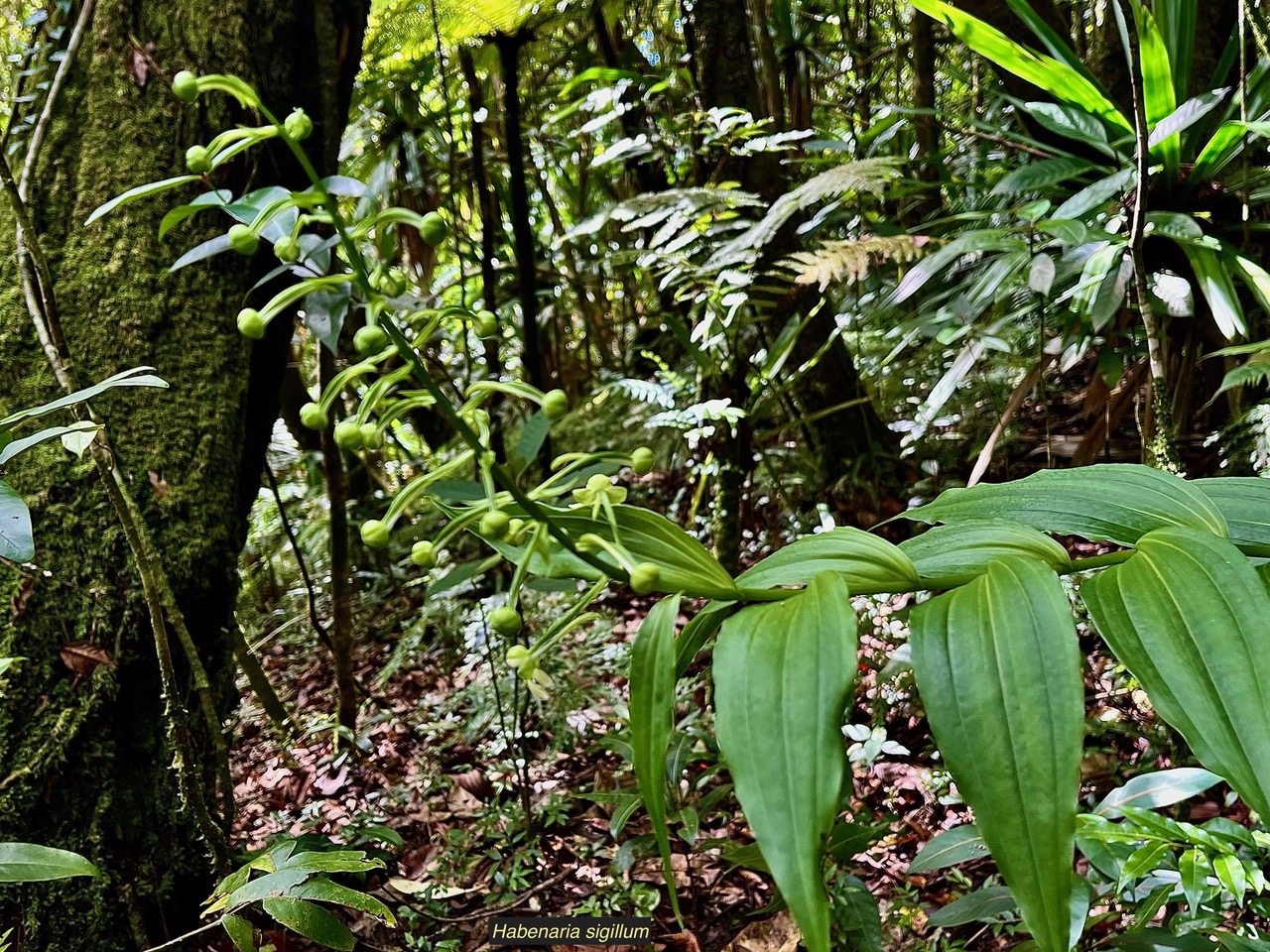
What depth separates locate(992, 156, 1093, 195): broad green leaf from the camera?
1953mm

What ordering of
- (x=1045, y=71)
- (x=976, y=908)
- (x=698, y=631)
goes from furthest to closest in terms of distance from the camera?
(x=1045, y=71) < (x=976, y=908) < (x=698, y=631)

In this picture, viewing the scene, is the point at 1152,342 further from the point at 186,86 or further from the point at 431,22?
the point at 431,22

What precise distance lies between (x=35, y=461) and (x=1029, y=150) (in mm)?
2215

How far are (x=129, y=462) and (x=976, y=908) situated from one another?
4.77 ft

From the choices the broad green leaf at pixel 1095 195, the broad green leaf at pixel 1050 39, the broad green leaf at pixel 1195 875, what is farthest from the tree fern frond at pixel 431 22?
the broad green leaf at pixel 1195 875

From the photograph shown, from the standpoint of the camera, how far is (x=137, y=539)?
122 centimetres

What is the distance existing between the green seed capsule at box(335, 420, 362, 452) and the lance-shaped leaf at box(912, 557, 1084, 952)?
1.28ft

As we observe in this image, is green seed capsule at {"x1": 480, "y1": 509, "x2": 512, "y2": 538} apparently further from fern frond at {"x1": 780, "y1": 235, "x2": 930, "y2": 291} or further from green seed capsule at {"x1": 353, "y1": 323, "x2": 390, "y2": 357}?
fern frond at {"x1": 780, "y1": 235, "x2": 930, "y2": 291}

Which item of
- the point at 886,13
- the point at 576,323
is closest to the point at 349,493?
the point at 576,323

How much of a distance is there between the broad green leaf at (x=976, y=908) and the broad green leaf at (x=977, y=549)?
676mm

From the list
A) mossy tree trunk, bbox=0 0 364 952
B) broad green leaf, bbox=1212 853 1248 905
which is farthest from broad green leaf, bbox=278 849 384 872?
broad green leaf, bbox=1212 853 1248 905

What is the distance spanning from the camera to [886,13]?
4.21 metres

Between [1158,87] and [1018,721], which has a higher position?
[1158,87]

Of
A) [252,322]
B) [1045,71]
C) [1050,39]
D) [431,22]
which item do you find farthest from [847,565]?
[431,22]
